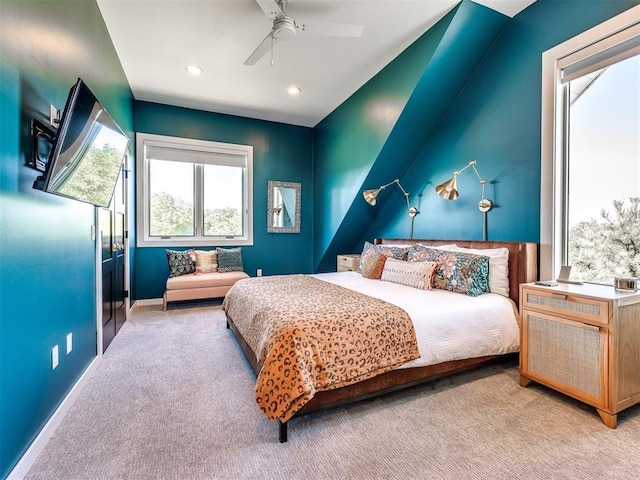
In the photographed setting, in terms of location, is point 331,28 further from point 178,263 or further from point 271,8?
point 178,263

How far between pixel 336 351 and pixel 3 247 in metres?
1.61

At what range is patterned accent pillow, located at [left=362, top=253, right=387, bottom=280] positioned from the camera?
10.8 ft

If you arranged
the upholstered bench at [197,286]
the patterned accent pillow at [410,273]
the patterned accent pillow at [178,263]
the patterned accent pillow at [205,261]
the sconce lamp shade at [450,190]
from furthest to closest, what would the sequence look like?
the patterned accent pillow at [205,261]
the patterned accent pillow at [178,263]
the upholstered bench at [197,286]
the sconce lamp shade at [450,190]
the patterned accent pillow at [410,273]

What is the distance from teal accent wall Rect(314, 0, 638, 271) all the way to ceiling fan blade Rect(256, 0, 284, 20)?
1.47m

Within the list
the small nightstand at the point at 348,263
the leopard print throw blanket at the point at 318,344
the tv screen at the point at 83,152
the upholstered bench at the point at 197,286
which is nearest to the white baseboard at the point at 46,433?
the leopard print throw blanket at the point at 318,344

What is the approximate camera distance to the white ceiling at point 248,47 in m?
2.53

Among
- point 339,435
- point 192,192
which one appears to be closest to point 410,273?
point 339,435

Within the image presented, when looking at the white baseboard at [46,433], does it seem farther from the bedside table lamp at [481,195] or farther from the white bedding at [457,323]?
the bedside table lamp at [481,195]

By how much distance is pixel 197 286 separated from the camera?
420 centimetres

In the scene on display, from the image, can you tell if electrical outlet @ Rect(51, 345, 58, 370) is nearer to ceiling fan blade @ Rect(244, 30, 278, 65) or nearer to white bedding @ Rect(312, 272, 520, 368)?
white bedding @ Rect(312, 272, 520, 368)

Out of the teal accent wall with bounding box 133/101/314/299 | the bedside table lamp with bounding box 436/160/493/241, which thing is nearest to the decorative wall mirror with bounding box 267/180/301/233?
the teal accent wall with bounding box 133/101/314/299

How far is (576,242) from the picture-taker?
8.00 ft

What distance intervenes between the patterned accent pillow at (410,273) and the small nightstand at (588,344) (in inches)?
31.5

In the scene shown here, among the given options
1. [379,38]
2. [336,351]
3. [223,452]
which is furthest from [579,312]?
[379,38]
